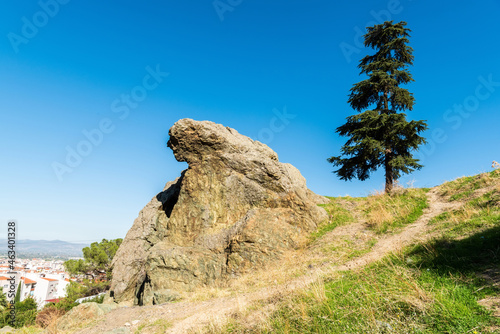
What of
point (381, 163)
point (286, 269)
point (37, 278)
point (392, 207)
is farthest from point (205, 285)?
point (37, 278)

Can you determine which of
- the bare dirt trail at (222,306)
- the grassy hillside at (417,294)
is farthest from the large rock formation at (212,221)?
the grassy hillside at (417,294)

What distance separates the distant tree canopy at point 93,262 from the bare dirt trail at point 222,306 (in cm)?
3008

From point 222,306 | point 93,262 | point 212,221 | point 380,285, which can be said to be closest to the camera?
point 380,285

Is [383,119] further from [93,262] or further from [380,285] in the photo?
[93,262]

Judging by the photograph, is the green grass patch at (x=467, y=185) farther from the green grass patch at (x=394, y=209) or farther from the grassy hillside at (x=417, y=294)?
the grassy hillside at (x=417, y=294)

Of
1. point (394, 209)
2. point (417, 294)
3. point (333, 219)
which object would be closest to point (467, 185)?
point (394, 209)

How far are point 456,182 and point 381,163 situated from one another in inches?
185

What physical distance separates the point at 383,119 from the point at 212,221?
13358mm

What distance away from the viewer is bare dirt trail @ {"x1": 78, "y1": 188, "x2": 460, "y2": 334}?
19.7ft

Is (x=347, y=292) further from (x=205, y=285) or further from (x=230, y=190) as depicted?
(x=230, y=190)

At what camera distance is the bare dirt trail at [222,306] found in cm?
600

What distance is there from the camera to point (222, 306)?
23.0 feet

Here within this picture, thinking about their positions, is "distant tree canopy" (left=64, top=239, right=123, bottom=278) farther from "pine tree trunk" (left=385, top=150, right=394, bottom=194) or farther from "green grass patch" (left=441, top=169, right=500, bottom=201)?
"green grass patch" (left=441, top=169, right=500, bottom=201)

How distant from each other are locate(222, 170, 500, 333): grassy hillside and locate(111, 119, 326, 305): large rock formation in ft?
18.5
